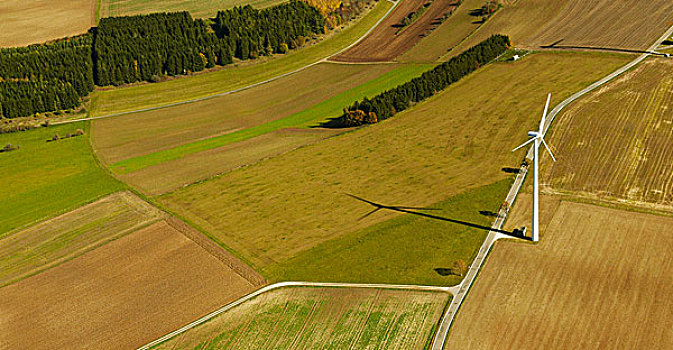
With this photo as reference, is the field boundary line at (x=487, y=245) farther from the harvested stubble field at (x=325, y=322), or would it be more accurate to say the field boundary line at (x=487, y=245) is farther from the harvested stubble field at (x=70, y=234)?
the harvested stubble field at (x=70, y=234)

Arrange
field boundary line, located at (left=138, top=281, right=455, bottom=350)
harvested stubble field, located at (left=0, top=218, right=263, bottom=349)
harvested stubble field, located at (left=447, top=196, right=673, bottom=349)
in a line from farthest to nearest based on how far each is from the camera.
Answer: harvested stubble field, located at (left=0, top=218, right=263, bottom=349)
field boundary line, located at (left=138, top=281, right=455, bottom=350)
harvested stubble field, located at (left=447, top=196, right=673, bottom=349)

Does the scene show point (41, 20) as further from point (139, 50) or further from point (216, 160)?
point (216, 160)

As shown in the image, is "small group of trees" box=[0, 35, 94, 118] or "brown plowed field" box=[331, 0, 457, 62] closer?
"small group of trees" box=[0, 35, 94, 118]

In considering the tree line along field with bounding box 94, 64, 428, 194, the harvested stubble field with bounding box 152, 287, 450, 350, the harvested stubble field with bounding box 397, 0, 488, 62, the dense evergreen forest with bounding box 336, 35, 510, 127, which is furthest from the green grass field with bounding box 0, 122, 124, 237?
the harvested stubble field with bounding box 397, 0, 488, 62

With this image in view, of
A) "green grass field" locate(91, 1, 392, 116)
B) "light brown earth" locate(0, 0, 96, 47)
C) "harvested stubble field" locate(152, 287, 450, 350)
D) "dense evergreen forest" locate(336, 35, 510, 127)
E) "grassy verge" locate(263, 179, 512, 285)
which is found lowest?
"harvested stubble field" locate(152, 287, 450, 350)

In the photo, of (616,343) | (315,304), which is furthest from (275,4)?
(616,343)

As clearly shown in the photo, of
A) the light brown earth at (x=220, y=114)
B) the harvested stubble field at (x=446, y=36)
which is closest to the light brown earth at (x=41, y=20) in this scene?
the light brown earth at (x=220, y=114)

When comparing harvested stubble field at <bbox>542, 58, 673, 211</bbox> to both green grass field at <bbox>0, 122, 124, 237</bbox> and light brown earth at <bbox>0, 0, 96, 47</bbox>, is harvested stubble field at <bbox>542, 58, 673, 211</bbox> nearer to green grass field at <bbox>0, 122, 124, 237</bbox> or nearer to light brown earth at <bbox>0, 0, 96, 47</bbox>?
green grass field at <bbox>0, 122, 124, 237</bbox>
